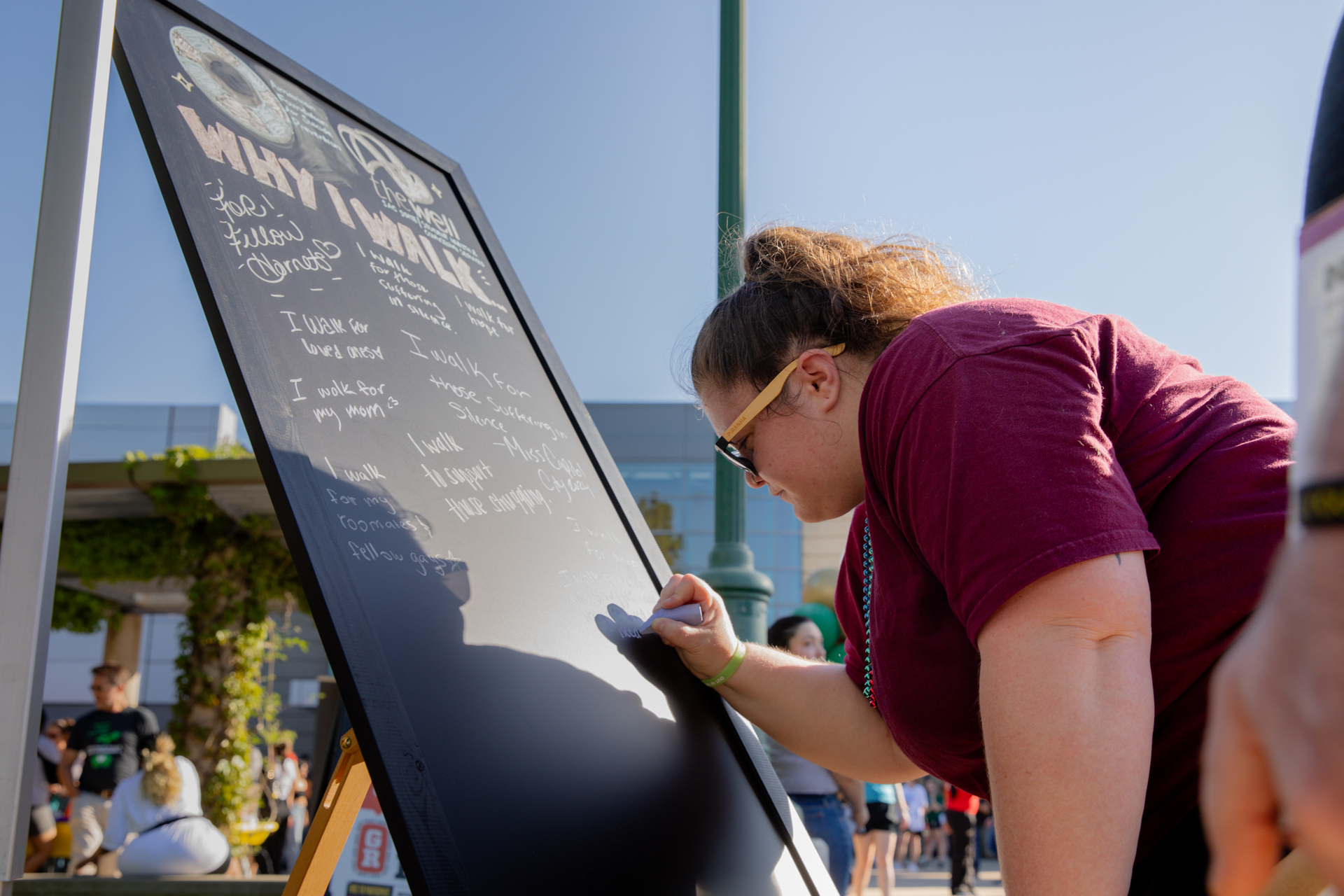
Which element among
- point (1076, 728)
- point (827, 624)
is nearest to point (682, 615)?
point (1076, 728)

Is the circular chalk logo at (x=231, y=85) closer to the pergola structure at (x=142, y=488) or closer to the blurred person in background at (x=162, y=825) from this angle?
the blurred person in background at (x=162, y=825)

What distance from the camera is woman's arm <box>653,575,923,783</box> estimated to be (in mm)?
1771

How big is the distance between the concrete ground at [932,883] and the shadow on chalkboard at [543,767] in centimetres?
789

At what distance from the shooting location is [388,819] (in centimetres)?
100

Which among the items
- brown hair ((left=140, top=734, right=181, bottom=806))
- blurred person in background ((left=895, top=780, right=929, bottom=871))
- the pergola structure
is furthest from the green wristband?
blurred person in background ((left=895, top=780, right=929, bottom=871))

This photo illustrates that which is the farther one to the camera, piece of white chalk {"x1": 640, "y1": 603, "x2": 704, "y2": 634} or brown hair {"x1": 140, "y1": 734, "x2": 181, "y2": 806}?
brown hair {"x1": 140, "y1": 734, "x2": 181, "y2": 806}

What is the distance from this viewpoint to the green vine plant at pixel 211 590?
799 centimetres

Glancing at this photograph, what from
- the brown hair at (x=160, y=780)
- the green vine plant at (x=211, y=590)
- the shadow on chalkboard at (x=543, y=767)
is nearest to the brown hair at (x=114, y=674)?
the brown hair at (x=160, y=780)

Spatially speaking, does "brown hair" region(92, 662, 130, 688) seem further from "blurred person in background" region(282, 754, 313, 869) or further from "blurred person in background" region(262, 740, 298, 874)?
"blurred person in background" region(262, 740, 298, 874)

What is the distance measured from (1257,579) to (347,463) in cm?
118

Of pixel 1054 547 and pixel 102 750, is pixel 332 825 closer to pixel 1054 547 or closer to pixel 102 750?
pixel 1054 547

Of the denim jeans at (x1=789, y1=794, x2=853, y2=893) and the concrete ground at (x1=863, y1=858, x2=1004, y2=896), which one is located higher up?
the denim jeans at (x1=789, y1=794, x2=853, y2=893)

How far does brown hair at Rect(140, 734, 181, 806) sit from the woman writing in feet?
16.5

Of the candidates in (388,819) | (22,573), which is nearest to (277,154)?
(22,573)
